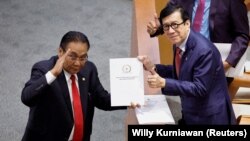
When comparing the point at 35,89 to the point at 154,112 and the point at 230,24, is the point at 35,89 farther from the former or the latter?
the point at 230,24

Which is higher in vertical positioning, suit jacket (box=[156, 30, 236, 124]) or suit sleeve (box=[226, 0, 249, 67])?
suit sleeve (box=[226, 0, 249, 67])

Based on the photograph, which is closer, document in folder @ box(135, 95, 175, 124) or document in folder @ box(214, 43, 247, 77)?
document in folder @ box(135, 95, 175, 124)

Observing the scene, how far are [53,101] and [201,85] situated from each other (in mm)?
882

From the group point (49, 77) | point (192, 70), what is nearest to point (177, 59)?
point (192, 70)

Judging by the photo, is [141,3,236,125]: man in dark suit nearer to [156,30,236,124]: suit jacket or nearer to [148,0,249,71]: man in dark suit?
[156,30,236,124]: suit jacket

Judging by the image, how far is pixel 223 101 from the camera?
285 centimetres

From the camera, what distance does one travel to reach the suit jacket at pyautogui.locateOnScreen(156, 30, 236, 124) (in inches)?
104

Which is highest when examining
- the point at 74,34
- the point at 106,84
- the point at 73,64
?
the point at 74,34

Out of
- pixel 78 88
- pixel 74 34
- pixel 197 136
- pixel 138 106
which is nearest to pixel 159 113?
pixel 138 106

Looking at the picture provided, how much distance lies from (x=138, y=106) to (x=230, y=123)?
0.67 meters

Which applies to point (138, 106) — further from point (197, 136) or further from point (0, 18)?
point (0, 18)

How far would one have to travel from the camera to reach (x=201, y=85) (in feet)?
8.70

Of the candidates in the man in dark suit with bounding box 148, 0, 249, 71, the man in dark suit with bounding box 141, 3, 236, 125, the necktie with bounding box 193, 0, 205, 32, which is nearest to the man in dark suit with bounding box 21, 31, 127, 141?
the man in dark suit with bounding box 141, 3, 236, 125

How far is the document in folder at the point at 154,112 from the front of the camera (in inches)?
105
